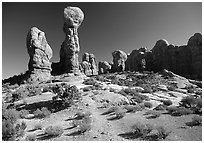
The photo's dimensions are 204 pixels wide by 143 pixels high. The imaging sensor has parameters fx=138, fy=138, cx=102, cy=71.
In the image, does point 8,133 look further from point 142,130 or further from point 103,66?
point 103,66

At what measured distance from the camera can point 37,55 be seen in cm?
3212

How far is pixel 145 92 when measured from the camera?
21.2 metres

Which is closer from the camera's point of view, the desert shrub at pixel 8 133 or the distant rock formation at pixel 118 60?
the desert shrub at pixel 8 133

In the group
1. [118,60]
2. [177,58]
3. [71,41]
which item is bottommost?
[177,58]

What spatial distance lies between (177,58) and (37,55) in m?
51.5

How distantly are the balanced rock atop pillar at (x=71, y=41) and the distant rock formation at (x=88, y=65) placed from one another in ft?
113

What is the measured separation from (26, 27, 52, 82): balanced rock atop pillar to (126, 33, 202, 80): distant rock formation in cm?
4219

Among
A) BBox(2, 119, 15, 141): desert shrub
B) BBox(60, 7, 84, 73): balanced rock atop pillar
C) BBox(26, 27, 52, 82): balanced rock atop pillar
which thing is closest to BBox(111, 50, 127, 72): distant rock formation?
BBox(60, 7, 84, 73): balanced rock atop pillar

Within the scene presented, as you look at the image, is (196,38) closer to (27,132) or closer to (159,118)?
(159,118)

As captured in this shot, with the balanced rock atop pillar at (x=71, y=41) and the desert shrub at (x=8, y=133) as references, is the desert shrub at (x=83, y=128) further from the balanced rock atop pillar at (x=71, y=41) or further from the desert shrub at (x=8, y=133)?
the balanced rock atop pillar at (x=71, y=41)

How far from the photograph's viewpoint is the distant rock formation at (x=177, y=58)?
50.4m

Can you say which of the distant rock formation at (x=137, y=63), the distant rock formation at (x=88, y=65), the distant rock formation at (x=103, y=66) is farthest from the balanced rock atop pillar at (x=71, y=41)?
the distant rock formation at (x=103, y=66)

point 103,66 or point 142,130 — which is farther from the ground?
point 103,66

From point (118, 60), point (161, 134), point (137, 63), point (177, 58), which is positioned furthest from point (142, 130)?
point (118, 60)
